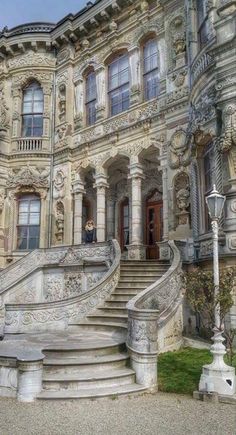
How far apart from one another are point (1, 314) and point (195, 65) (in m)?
9.49

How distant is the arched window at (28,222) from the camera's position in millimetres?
18094

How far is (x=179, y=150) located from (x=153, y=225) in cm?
414

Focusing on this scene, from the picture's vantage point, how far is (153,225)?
16.7 meters

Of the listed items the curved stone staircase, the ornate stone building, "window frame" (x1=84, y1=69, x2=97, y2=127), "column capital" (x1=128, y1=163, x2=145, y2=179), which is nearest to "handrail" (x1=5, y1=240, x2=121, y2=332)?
the curved stone staircase

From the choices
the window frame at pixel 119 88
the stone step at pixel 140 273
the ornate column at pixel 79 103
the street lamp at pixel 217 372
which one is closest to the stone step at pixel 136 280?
the stone step at pixel 140 273

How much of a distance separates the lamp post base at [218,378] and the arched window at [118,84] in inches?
479

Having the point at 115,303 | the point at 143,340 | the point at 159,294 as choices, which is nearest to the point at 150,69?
the point at 115,303

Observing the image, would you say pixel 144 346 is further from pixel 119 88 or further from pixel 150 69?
pixel 119 88

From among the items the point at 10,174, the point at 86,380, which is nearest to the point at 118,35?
the point at 10,174

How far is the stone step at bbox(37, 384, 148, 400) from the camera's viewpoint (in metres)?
6.21

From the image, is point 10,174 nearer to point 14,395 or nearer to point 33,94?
point 33,94

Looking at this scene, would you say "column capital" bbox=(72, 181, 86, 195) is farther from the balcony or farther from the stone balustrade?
the stone balustrade

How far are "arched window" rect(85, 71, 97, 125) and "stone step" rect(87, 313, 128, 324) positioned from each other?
10344mm

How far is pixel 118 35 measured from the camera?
55.7 ft
